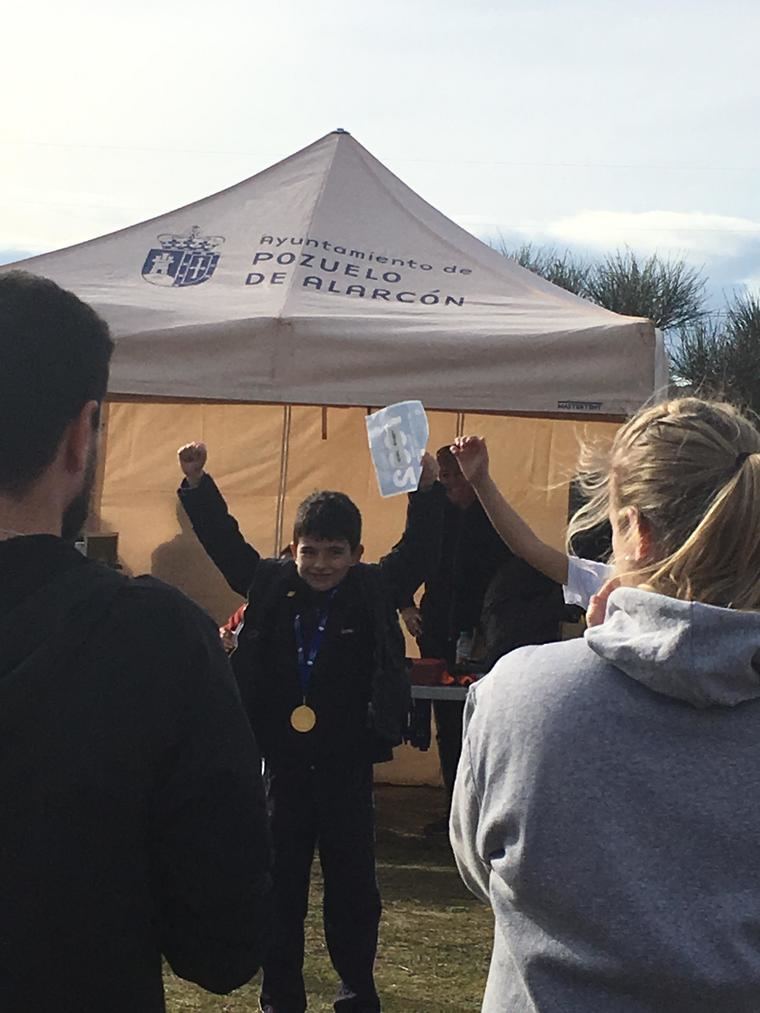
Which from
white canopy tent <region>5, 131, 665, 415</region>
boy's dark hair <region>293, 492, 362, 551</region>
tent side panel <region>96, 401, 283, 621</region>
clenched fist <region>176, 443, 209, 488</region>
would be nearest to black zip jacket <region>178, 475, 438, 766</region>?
boy's dark hair <region>293, 492, 362, 551</region>

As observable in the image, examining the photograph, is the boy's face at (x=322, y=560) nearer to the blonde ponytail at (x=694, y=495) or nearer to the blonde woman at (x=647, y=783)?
the blonde ponytail at (x=694, y=495)

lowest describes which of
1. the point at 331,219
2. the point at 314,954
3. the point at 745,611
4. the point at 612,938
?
the point at 314,954

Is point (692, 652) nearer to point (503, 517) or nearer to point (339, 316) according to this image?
point (503, 517)

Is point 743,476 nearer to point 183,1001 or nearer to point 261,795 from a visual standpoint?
point 261,795

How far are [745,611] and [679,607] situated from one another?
0.26 feet

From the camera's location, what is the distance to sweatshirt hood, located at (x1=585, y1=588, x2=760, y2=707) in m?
1.41

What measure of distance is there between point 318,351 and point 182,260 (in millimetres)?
1373

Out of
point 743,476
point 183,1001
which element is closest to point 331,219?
point 183,1001

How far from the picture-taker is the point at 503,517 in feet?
9.91

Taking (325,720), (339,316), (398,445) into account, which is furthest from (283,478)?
(325,720)

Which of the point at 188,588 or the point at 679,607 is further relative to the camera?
the point at 188,588

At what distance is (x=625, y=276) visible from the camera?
2436cm

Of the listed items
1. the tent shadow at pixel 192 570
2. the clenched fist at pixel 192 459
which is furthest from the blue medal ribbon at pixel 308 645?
the tent shadow at pixel 192 570

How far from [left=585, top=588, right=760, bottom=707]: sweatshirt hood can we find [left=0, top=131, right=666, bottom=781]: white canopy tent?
10.1ft
